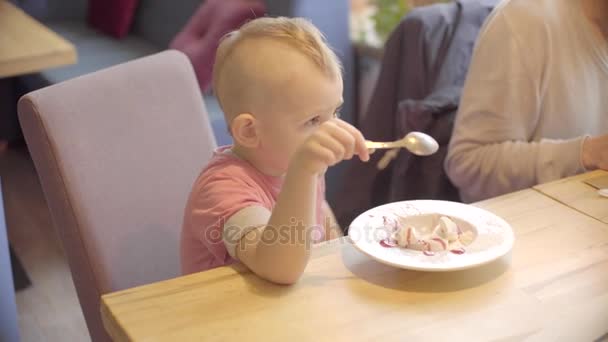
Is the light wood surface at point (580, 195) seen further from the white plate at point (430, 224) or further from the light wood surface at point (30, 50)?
the light wood surface at point (30, 50)

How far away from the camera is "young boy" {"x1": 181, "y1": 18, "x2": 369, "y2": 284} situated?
932 mm

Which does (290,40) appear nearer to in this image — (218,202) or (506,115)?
(218,202)

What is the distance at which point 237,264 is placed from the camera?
102 centimetres

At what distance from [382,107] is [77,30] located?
2.23 meters

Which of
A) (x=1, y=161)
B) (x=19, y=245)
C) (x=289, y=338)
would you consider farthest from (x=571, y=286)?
(x=1, y=161)

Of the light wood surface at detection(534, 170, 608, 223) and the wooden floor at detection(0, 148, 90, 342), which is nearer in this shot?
the light wood surface at detection(534, 170, 608, 223)

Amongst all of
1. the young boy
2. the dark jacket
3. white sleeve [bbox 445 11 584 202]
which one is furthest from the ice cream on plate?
the dark jacket

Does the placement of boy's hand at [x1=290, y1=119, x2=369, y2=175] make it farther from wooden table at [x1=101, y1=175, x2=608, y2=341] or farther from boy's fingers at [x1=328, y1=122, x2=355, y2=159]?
wooden table at [x1=101, y1=175, x2=608, y2=341]

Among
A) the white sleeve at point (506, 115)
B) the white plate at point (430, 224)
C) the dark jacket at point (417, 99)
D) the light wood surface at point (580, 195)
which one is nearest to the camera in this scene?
the white plate at point (430, 224)

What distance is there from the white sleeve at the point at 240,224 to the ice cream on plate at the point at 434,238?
0.58 feet

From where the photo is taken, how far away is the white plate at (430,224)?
98cm

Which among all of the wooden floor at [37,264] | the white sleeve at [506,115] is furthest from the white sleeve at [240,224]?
the wooden floor at [37,264]

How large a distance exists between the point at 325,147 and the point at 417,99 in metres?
1.11

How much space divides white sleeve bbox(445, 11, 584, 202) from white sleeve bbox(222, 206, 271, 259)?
2.09 ft
